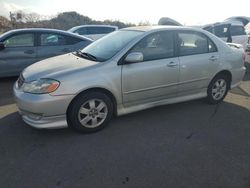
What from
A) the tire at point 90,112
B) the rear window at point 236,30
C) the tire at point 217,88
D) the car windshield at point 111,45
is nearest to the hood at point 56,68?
the car windshield at point 111,45

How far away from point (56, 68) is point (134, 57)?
119 cm

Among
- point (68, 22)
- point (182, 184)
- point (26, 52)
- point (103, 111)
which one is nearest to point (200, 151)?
point (182, 184)

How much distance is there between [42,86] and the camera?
368 cm

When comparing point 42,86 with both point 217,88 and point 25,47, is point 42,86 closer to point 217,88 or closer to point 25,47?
point 217,88

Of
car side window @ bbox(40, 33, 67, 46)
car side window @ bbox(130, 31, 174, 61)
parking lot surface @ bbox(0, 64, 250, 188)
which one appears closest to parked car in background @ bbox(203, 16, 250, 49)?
car side window @ bbox(40, 33, 67, 46)

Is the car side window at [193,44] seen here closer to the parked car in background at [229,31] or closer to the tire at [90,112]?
the tire at [90,112]

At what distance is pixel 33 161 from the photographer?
10.7ft

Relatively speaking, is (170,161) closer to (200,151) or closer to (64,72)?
(200,151)

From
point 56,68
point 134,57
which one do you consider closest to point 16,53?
point 56,68

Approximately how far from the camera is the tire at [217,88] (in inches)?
207

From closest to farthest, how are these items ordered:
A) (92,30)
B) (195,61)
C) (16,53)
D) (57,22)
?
(195,61), (16,53), (92,30), (57,22)

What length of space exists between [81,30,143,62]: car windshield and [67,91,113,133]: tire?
648mm

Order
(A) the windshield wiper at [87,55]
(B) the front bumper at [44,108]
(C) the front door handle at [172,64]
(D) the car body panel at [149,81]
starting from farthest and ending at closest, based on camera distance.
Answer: (C) the front door handle at [172,64]
(A) the windshield wiper at [87,55]
(D) the car body panel at [149,81]
(B) the front bumper at [44,108]

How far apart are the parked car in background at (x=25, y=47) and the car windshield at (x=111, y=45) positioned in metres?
2.58
